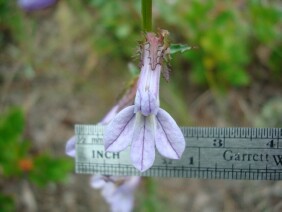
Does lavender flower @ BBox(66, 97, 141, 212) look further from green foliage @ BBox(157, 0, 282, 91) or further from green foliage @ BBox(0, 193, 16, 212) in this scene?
green foliage @ BBox(157, 0, 282, 91)

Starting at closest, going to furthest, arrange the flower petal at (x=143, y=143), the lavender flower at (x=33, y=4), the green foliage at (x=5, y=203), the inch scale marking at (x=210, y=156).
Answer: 1. the flower petal at (x=143, y=143)
2. the inch scale marking at (x=210, y=156)
3. the green foliage at (x=5, y=203)
4. the lavender flower at (x=33, y=4)

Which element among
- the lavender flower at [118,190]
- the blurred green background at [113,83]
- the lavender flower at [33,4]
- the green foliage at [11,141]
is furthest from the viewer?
the lavender flower at [33,4]

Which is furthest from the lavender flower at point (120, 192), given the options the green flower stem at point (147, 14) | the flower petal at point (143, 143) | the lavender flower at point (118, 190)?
the green flower stem at point (147, 14)

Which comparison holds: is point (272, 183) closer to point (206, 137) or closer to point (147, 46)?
point (206, 137)

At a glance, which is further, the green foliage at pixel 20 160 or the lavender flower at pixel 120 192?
the green foliage at pixel 20 160

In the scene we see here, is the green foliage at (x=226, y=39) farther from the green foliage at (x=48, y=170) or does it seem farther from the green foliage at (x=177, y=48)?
the green foliage at (x=177, y=48)

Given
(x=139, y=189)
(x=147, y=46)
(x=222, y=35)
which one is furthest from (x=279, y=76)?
(x=147, y=46)

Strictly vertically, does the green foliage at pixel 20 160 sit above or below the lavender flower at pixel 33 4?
below

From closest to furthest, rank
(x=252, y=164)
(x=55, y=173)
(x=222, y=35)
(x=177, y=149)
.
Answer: (x=177, y=149)
(x=252, y=164)
(x=55, y=173)
(x=222, y=35)
